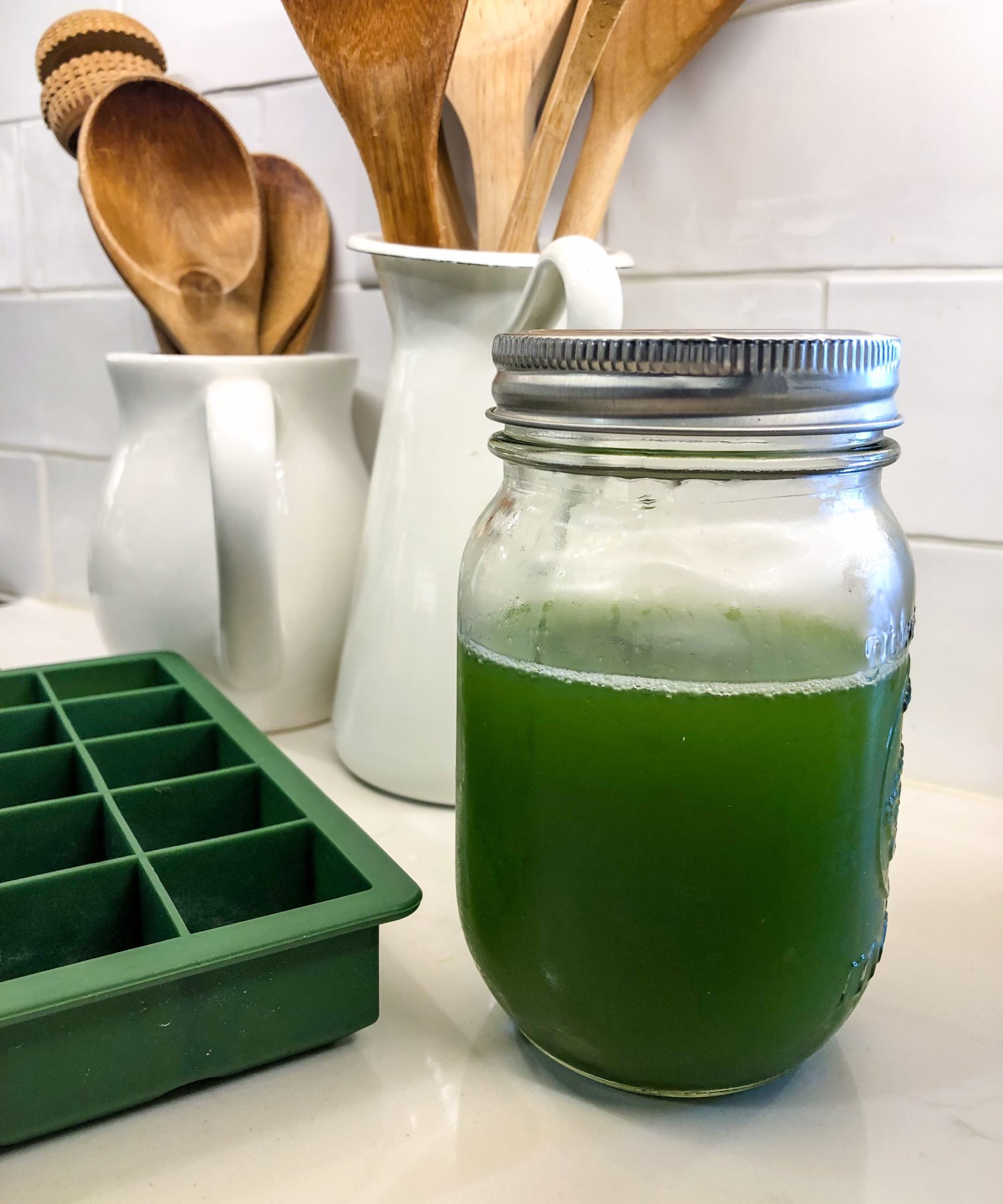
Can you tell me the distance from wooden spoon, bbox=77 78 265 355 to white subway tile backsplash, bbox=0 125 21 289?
0.40 m

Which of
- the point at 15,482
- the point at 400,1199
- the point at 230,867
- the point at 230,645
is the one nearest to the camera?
the point at 400,1199

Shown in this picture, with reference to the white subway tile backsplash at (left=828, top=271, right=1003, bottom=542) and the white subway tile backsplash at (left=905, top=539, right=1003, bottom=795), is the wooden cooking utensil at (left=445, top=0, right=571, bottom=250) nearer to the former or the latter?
the white subway tile backsplash at (left=828, top=271, right=1003, bottom=542)

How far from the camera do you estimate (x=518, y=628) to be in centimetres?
34

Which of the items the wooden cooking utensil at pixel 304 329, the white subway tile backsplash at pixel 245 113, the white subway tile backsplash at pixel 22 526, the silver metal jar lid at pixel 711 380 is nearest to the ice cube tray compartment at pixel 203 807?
the silver metal jar lid at pixel 711 380

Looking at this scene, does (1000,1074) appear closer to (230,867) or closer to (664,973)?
(664,973)

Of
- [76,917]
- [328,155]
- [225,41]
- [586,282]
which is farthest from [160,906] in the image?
[225,41]

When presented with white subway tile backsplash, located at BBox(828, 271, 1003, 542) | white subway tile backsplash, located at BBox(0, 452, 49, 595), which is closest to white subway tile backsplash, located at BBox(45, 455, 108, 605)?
white subway tile backsplash, located at BBox(0, 452, 49, 595)

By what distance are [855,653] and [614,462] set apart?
9 cm

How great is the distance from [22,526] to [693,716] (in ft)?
2.93

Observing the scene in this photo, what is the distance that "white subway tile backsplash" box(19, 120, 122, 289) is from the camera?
901mm

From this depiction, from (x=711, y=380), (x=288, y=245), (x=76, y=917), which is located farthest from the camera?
(x=288, y=245)

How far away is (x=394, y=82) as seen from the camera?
1.58 ft

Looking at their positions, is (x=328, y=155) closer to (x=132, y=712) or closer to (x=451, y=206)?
(x=451, y=206)

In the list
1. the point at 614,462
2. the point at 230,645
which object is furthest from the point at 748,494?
the point at 230,645
